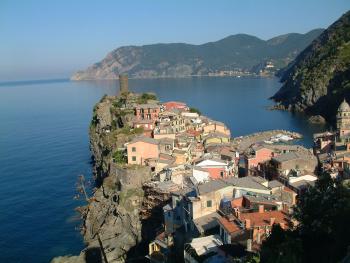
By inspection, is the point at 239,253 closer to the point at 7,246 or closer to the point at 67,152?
the point at 7,246

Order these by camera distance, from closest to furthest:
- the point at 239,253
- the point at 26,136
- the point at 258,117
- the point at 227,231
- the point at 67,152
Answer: the point at 239,253
the point at 227,231
the point at 67,152
the point at 26,136
the point at 258,117

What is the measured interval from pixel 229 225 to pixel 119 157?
18000mm

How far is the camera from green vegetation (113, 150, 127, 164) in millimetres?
34562

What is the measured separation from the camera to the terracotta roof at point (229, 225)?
58.5ft

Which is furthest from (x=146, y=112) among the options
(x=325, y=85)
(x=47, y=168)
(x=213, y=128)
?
(x=325, y=85)

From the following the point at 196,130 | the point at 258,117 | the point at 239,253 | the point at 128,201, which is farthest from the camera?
the point at 258,117

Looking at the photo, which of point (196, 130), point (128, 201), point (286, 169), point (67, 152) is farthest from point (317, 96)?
point (128, 201)

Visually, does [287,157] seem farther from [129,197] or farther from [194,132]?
[194,132]

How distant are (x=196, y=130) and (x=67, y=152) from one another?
20.3m

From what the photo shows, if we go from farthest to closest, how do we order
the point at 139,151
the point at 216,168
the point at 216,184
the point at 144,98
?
the point at 144,98 < the point at 139,151 < the point at 216,168 < the point at 216,184

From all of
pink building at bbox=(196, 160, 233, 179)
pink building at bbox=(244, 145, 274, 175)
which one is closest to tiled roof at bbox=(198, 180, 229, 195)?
pink building at bbox=(196, 160, 233, 179)

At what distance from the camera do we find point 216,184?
76.5 ft

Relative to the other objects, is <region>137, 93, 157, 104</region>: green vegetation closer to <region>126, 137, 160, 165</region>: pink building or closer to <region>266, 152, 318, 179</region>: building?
<region>126, 137, 160, 165</region>: pink building

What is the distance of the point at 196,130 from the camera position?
159 feet
